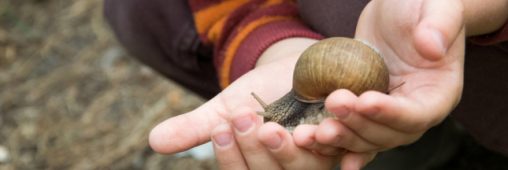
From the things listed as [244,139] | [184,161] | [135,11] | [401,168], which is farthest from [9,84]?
[244,139]

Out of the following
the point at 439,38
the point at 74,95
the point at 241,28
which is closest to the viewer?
the point at 439,38

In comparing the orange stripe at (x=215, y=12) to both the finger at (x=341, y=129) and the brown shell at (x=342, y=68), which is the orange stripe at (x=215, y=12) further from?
the finger at (x=341, y=129)

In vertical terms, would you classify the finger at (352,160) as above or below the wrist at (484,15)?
below

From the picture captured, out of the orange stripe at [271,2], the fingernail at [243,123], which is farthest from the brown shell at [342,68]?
the orange stripe at [271,2]

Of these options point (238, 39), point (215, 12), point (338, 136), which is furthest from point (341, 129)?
point (215, 12)

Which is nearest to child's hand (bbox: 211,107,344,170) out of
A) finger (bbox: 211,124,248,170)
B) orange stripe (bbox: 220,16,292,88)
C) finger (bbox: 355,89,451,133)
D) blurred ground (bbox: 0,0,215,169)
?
finger (bbox: 211,124,248,170)

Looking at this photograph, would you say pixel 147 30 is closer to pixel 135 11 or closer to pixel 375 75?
pixel 135 11

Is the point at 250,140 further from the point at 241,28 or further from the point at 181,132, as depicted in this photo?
the point at 241,28
